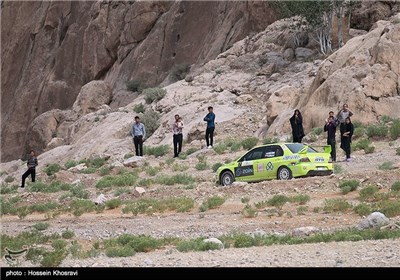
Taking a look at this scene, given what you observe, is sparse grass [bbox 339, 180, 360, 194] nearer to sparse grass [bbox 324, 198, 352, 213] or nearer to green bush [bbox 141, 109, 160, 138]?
sparse grass [bbox 324, 198, 352, 213]

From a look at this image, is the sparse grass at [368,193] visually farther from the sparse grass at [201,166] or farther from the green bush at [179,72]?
the green bush at [179,72]

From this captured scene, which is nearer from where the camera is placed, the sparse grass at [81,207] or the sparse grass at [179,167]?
the sparse grass at [81,207]

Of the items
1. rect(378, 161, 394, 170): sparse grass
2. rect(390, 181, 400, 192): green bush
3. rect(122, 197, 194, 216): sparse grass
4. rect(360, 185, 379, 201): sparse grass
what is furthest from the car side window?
rect(390, 181, 400, 192): green bush

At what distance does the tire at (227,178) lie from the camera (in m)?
22.7

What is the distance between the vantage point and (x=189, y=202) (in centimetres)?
2009

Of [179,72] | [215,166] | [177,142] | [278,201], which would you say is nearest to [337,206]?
[278,201]

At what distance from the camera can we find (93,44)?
62.0 metres

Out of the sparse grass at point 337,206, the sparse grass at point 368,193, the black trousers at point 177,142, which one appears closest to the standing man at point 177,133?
the black trousers at point 177,142

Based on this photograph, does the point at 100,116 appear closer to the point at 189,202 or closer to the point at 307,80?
the point at 307,80

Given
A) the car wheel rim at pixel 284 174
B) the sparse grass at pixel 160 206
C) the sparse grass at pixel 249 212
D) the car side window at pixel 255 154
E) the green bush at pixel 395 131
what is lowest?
the sparse grass at pixel 249 212

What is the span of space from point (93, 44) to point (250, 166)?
41.9 meters

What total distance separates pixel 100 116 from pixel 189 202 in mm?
25617

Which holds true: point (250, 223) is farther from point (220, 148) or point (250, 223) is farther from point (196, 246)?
point (220, 148)

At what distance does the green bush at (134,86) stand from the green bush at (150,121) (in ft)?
41.2
